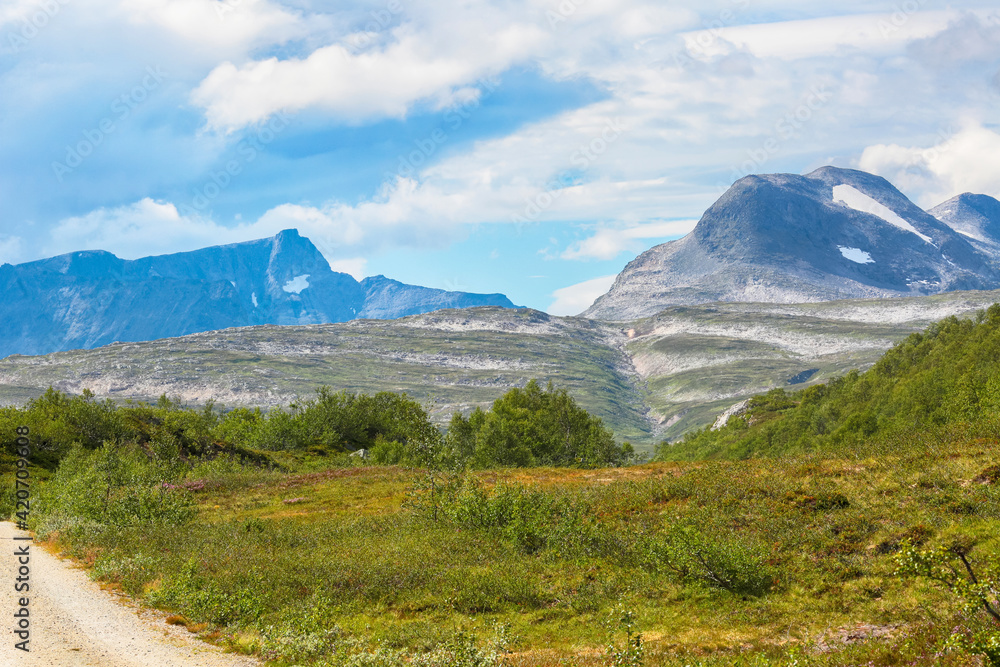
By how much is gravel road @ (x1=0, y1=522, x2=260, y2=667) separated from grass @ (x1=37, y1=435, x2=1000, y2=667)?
0.92 meters

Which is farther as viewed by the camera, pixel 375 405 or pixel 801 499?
pixel 375 405

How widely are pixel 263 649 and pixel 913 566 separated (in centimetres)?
1637

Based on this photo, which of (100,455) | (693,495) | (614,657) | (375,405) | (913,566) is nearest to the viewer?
(913,566)

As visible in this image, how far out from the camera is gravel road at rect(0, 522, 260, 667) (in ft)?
55.8

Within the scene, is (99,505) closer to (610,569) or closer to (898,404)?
(610,569)

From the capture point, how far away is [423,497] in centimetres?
3881

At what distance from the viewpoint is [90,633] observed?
62.7 ft

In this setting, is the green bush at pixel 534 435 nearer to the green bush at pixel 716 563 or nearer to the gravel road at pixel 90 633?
the gravel road at pixel 90 633

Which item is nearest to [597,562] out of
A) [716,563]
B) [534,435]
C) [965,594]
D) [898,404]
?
[716,563]

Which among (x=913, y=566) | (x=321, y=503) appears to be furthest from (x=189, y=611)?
(x=321, y=503)

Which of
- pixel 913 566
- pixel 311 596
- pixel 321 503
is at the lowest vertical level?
pixel 321 503

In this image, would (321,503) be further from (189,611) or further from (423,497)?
(189,611)

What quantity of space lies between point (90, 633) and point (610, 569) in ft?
57.3

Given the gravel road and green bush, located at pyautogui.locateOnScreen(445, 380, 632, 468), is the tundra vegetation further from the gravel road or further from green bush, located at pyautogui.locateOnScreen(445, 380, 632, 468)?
green bush, located at pyautogui.locateOnScreen(445, 380, 632, 468)
